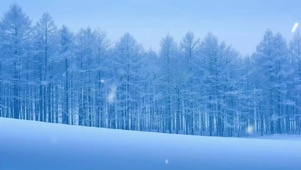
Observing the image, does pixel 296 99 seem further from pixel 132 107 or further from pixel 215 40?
pixel 132 107

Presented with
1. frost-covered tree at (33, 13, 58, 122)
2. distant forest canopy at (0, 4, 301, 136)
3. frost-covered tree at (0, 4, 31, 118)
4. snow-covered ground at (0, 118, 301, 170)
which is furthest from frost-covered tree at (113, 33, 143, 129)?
snow-covered ground at (0, 118, 301, 170)

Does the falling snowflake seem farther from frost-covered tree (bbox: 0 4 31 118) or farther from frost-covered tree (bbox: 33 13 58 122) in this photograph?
frost-covered tree (bbox: 0 4 31 118)

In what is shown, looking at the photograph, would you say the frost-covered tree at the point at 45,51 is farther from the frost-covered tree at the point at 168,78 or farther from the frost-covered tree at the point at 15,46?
the frost-covered tree at the point at 168,78

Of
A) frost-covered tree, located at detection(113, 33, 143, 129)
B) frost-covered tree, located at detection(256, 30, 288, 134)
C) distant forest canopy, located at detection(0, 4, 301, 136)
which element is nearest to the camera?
distant forest canopy, located at detection(0, 4, 301, 136)

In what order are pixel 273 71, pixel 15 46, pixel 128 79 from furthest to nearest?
pixel 273 71, pixel 128 79, pixel 15 46

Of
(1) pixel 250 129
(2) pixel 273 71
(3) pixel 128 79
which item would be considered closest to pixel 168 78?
(3) pixel 128 79

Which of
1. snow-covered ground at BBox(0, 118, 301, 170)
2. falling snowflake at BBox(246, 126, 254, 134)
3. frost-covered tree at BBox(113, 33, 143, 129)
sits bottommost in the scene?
falling snowflake at BBox(246, 126, 254, 134)

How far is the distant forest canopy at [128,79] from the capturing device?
29.4 m

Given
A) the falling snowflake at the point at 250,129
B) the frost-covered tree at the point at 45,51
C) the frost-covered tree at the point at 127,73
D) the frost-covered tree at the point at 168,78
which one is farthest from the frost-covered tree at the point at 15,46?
the falling snowflake at the point at 250,129

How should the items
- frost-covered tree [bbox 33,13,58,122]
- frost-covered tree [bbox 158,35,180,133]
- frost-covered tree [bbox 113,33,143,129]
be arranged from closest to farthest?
1. frost-covered tree [bbox 33,13,58,122]
2. frost-covered tree [bbox 113,33,143,129]
3. frost-covered tree [bbox 158,35,180,133]

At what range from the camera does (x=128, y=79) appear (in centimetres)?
3036

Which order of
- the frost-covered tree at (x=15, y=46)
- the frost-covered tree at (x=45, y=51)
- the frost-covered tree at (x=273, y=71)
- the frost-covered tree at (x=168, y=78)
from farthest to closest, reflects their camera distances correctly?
the frost-covered tree at (x=273, y=71), the frost-covered tree at (x=168, y=78), the frost-covered tree at (x=45, y=51), the frost-covered tree at (x=15, y=46)

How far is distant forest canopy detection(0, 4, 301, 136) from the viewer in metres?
29.4

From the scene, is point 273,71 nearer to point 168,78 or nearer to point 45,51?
point 168,78
